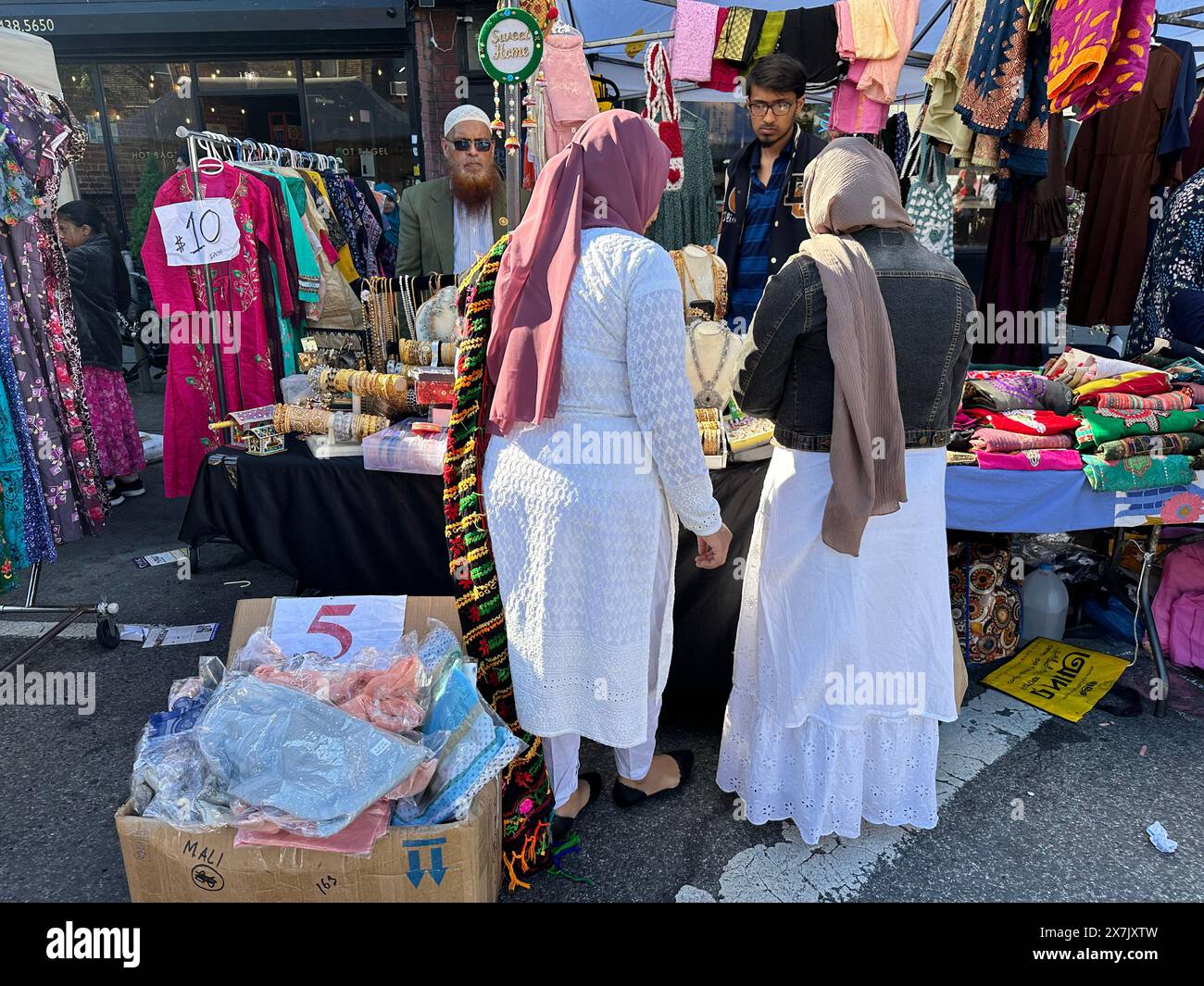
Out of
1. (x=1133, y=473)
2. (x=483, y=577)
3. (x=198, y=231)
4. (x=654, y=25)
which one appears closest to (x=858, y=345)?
(x=483, y=577)

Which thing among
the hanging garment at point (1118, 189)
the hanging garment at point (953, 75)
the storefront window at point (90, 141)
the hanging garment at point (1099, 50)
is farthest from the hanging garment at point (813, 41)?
the storefront window at point (90, 141)

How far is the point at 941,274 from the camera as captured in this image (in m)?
2.04

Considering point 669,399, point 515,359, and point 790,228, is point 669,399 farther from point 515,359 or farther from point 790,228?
point 790,228

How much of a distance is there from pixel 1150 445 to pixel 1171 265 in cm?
205

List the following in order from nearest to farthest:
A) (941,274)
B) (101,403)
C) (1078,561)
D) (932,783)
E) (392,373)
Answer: (941,274), (932,783), (392,373), (1078,561), (101,403)

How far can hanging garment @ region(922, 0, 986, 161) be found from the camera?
4.00m

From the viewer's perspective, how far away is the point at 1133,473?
2736 millimetres

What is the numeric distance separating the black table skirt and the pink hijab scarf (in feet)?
3.56

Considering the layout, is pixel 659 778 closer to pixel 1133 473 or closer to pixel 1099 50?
pixel 1133 473

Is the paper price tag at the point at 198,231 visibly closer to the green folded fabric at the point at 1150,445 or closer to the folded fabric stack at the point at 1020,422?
the folded fabric stack at the point at 1020,422

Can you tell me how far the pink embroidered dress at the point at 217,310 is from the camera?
440 cm

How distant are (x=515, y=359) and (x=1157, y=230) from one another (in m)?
4.64

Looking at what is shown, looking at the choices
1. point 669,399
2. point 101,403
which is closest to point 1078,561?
point 669,399
